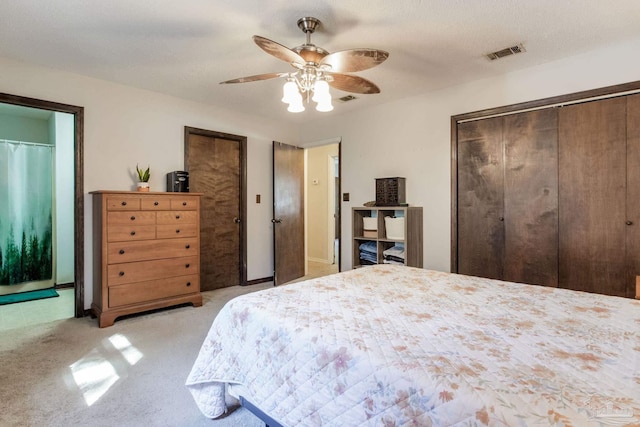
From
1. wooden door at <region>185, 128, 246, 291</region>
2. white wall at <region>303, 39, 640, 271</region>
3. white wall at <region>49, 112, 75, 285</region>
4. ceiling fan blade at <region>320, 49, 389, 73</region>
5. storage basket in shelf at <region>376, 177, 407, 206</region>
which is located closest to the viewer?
ceiling fan blade at <region>320, 49, 389, 73</region>

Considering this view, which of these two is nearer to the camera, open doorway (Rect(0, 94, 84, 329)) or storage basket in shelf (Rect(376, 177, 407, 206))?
storage basket in shelf (Rect(376, 177, 407, 206))

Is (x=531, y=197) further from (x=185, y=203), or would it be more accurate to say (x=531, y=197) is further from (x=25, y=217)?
(x=25, y=217)

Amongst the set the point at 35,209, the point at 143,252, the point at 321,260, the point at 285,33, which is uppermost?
the point at 285,33

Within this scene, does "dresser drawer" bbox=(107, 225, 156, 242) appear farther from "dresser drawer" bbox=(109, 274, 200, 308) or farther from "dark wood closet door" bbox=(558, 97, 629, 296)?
"dark wood closet door" bbox=(558, 97, 629, 296)

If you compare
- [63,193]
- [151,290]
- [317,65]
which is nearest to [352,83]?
[317,65]

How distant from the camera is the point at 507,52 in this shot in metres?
2.66

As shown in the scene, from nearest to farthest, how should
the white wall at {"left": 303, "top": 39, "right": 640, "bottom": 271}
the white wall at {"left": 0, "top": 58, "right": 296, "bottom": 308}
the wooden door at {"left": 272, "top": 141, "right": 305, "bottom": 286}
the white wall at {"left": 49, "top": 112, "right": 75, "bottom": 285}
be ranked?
1. the white wall at {"left": 303, "top": 39, "right": 640, "bottom": 271}
2. the white wall at {"left": 0, "top": 58, "right": 296, "bottom": 308}
3. the white wall at {"left": 49, "top": 112, "right": 75, "bottom": 285}
4. the wooden door at {"left": 272, "top": 141, "right": 305, "bottom": 286}

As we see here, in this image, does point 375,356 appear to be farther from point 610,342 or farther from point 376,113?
point 376,113

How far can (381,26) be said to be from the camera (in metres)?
2.25

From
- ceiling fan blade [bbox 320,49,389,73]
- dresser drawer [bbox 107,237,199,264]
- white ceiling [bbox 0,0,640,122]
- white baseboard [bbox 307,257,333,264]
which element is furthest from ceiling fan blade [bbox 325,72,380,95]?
A: white baseboard [bbox 307,257,333,264]

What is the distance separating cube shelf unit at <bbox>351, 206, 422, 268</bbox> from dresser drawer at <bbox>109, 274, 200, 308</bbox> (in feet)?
5.95

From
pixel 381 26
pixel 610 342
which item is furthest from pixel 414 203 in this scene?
pixel 610 342

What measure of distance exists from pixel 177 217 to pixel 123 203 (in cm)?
50

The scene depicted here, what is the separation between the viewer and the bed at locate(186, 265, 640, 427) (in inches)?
31.4
